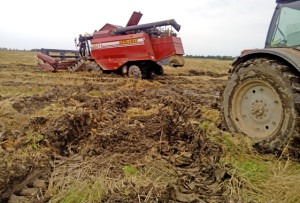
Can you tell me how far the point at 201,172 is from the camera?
97.1 inches

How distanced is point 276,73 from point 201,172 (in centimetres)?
145

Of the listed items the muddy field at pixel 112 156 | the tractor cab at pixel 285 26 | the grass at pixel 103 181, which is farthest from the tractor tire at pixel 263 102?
the grass at pixel 103 181

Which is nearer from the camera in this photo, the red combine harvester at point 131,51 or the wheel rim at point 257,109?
the wheel rim at point 257,109

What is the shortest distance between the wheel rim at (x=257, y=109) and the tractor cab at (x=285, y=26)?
81 cm

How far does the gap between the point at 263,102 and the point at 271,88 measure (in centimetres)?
20

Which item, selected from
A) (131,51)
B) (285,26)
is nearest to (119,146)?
(285,26)

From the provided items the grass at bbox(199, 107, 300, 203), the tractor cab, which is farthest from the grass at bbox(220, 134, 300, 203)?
the tractor cab

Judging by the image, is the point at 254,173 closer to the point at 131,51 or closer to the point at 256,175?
the point at 256,175

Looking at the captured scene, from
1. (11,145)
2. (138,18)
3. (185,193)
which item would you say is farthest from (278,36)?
(138,18)

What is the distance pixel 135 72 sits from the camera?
1068cm

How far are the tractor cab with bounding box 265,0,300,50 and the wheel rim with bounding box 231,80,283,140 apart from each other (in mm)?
807

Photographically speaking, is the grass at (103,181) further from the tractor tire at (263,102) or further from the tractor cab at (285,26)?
the tractor cab at (285,26)

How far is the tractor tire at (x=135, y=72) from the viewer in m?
10.6

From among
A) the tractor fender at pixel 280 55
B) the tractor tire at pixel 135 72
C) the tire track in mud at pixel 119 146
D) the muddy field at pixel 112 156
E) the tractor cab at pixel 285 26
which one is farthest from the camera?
the tractor tire at pixel 135 72
